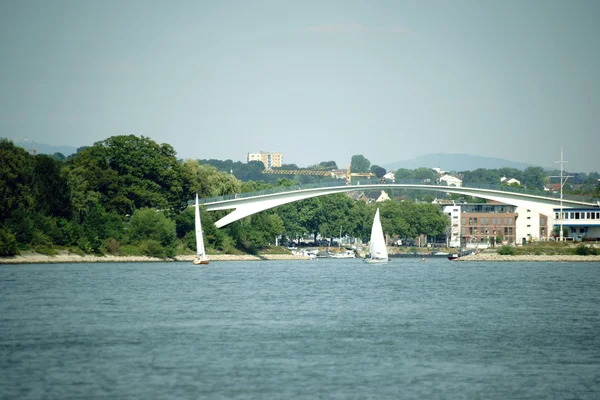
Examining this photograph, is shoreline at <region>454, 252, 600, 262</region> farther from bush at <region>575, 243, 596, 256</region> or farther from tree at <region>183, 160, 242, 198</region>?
tree at <region>183, 160, 242, 198</region>

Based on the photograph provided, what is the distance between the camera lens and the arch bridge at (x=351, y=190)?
319ft

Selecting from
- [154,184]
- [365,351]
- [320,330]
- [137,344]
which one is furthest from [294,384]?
[154,184]

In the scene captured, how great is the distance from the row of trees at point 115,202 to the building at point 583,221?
1322 inches

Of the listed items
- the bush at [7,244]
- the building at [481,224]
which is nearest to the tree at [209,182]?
the bush at [7,244]

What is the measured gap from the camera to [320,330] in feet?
117

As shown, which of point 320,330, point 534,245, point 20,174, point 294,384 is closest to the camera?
point 294,384

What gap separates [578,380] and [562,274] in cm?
5124

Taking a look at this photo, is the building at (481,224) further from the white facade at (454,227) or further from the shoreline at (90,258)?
the shoreline at (90,258)

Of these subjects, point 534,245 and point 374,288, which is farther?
point 534,245

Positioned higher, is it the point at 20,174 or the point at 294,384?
the point at 20,174

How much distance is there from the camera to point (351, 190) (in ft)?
333

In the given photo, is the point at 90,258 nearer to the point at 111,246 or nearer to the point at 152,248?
the point at 111,246

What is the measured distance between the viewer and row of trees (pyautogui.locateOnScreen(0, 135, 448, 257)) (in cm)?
7425

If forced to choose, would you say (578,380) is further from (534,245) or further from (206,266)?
(534,245)
